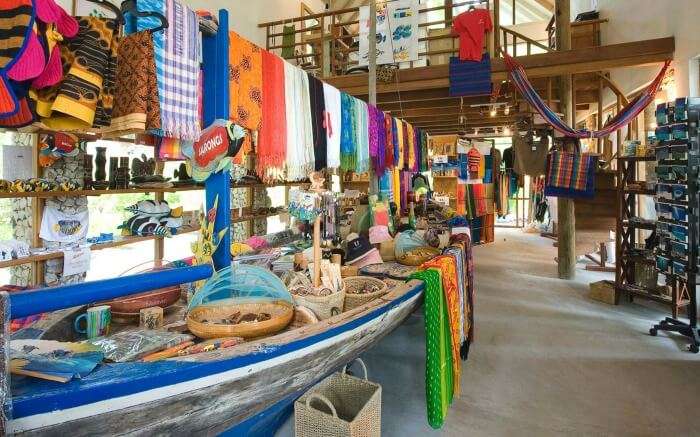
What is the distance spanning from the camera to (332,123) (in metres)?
2.97

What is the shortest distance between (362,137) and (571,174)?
407 centimetres

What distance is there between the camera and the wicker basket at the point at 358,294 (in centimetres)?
208

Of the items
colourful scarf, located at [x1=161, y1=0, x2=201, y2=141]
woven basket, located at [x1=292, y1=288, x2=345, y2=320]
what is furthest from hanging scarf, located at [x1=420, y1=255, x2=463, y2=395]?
colourful scarf, located at [x1=161, y1=0, x2=201, y2=141]

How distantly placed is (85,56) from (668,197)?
15.6 ft

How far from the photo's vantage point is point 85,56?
4.58 feet

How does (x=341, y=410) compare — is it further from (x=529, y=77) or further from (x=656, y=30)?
(x=656, y=30)

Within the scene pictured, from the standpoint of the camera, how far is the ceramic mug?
1.51 m

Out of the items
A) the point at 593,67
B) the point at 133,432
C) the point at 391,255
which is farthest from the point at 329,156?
the point at 593,67

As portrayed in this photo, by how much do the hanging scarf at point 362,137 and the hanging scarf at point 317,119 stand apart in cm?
62

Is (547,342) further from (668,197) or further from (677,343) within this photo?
(668,197)

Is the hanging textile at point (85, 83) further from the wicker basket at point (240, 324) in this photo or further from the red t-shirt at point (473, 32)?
the red t-shirt at point (473, 32)

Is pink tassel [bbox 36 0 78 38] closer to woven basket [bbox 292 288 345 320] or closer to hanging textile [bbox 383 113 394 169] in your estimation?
woven basket [bbox 292 288 345 320]

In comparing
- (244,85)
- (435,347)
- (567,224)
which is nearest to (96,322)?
(244,85)

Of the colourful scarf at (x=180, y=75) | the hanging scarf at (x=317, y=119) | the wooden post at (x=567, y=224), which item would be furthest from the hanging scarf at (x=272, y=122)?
the wooden post at (x=567, y=224)
